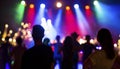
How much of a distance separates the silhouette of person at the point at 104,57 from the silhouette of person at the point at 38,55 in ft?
1.70

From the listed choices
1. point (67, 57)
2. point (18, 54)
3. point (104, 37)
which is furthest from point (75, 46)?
point (104, 37)

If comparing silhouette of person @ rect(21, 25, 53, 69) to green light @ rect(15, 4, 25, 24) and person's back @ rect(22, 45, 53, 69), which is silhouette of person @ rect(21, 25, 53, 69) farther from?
green light @ rect(15, 4, 25, 24)

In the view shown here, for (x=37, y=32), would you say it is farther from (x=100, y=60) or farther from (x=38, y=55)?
(x=100, y=60)

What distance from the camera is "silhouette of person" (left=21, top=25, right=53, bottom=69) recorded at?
13.6 ft

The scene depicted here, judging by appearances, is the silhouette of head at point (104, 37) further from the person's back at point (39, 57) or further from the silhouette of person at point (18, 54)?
the silhouette of person at point (18, 54)

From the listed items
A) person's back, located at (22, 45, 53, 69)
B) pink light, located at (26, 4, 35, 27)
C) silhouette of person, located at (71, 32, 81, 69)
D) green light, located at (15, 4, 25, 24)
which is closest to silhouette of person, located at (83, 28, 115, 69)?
person's back, located at (22, 45, 53, 69)

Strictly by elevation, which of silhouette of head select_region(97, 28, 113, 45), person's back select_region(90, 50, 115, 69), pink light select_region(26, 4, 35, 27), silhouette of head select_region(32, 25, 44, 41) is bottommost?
person's back select_region(90, 50, 115, 69)

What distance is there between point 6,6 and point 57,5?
11.9ft

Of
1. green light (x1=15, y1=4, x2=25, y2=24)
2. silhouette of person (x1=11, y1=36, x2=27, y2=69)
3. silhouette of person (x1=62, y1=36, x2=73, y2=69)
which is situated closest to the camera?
silhouette of person (x1=11, y1=36, x2=27, y2=69)

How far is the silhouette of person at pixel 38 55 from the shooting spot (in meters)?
4.15

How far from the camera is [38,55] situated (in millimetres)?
4234

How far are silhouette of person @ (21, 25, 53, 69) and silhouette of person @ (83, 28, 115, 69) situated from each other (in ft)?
1.70

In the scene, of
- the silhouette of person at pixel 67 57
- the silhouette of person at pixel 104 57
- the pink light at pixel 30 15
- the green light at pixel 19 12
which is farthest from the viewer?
the pink light at pixel 30 15

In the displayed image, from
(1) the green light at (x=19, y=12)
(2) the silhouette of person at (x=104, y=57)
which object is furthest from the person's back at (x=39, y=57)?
(1) the green light at (x=19, y=12)
